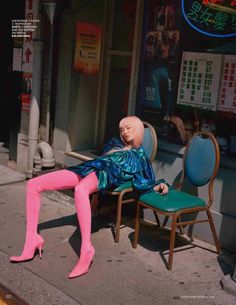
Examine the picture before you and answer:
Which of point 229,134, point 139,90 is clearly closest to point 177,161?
point 229,134

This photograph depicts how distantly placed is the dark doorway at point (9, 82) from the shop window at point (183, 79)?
221 centimetres

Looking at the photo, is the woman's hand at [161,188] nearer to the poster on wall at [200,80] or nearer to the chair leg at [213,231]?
the chair leg at [213,231]

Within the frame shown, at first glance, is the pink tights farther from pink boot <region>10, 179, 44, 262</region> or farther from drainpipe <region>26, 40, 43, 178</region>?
drainpipe <region>26, 40, 43, 178</region>

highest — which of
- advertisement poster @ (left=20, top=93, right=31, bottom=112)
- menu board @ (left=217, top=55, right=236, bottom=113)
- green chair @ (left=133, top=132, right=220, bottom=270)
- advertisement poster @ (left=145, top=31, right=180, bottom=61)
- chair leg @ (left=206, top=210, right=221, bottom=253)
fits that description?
advertisement poster @ (left=145, top=31, right=180, bottom=61)

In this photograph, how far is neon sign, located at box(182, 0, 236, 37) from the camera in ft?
14.5

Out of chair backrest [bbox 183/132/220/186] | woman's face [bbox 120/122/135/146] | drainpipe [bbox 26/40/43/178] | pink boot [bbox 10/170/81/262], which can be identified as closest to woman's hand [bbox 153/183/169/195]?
chair backrest [bbox 183/132/220/186]

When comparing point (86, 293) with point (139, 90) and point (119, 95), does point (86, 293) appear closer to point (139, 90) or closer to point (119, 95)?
point (139, 90)

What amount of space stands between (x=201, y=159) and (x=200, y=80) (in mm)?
875

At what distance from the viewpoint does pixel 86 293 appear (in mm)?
3600

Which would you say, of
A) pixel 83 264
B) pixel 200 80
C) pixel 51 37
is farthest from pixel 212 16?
pixel 83 264

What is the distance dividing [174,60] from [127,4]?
1.30m

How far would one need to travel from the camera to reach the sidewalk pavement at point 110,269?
3.58m

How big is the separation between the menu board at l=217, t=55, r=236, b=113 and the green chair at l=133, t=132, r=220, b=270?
38 centimetres

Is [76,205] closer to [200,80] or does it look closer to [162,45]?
[200,80]
